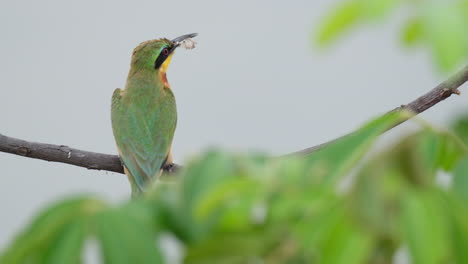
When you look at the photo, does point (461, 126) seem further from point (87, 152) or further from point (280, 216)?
point (87, 152)

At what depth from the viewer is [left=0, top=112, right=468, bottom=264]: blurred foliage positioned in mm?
418

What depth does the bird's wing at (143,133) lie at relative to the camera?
8.43 feet

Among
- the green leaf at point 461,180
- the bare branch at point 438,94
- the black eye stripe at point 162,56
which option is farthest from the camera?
the black eye stripe at point 162,56

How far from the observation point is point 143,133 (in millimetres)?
2777

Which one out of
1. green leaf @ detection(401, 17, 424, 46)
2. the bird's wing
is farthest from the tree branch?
green leaf @ detection(401, 17, 424, 46)

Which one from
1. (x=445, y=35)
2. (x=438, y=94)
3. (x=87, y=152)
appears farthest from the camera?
(x=87, y=152)

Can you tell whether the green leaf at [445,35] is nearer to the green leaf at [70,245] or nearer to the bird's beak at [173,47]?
the green leaf at [70,245]

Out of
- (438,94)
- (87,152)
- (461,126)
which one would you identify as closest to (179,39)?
(87,152)

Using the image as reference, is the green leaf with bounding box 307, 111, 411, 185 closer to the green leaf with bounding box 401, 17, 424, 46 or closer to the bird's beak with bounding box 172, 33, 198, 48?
the green leaf with bounding box 401, 17, 424, 46

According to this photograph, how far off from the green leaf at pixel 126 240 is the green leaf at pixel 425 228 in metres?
0.14

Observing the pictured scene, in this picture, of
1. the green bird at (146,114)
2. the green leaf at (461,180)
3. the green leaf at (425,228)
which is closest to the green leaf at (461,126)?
the green leaf at (461,180)

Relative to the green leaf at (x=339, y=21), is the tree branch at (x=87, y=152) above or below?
below

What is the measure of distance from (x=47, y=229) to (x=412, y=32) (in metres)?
0.25

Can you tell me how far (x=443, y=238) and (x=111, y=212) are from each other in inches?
7.8
